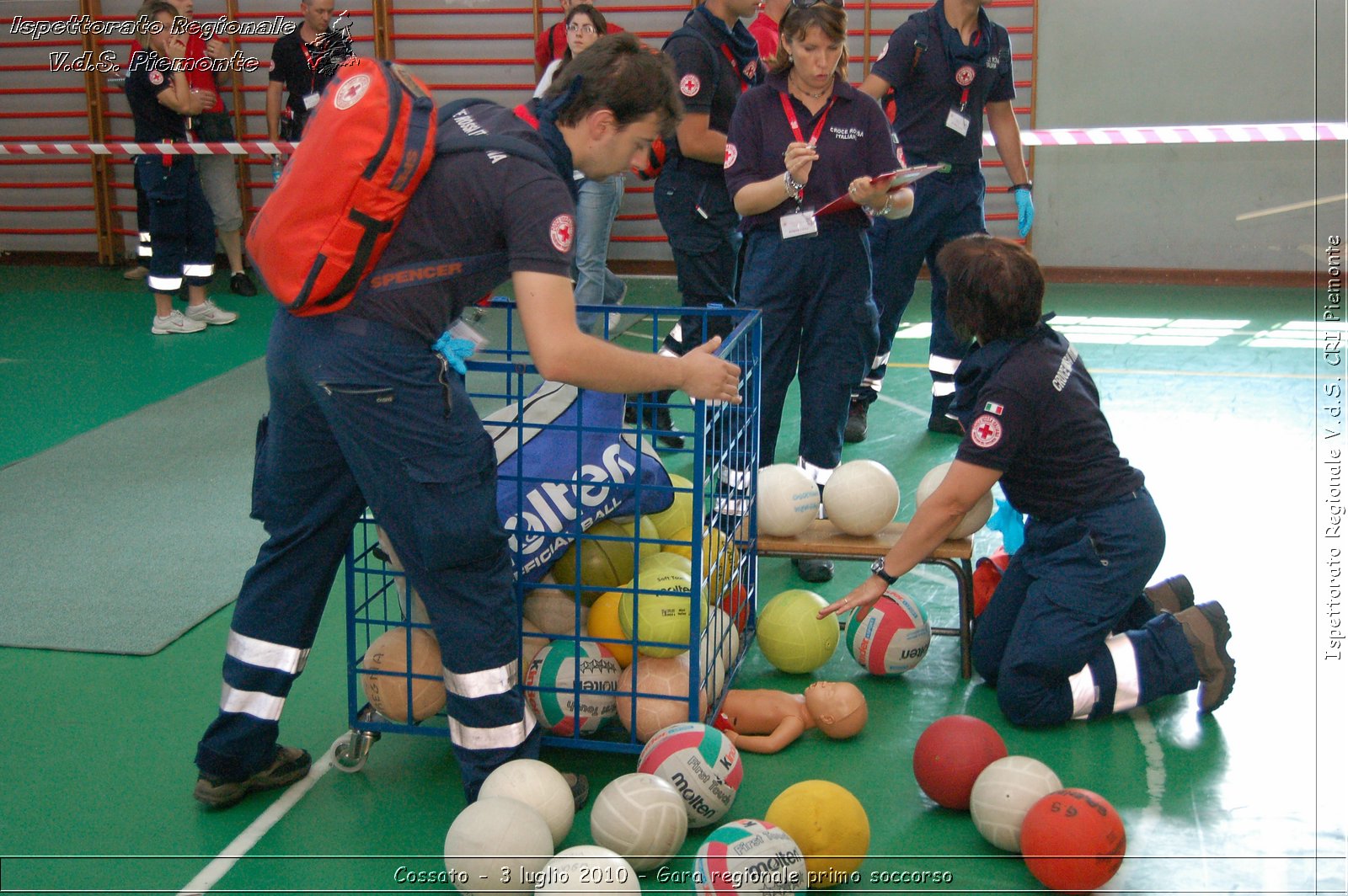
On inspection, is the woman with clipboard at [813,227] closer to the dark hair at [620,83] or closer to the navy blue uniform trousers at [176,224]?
the dark hair at [620,83]

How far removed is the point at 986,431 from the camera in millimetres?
3182

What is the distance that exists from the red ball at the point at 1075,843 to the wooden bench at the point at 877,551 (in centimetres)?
97

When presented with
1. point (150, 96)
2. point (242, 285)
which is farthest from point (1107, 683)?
point (242, 285)

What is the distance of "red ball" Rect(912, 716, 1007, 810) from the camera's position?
2.85m

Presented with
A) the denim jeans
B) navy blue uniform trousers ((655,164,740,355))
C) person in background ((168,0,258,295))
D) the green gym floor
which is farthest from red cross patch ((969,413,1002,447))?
person in background ((168,0,258,295))

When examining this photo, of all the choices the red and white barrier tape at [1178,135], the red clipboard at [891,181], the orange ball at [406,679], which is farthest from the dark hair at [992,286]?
the red and white barrier tape at [1178,135]

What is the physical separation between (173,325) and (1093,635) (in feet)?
22.0

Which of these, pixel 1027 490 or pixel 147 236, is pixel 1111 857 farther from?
pixel 147 236

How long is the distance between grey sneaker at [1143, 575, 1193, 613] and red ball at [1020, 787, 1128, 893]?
1233mm

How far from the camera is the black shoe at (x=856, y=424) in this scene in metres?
5.80

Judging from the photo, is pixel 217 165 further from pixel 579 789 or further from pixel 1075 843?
pixel 1075 843

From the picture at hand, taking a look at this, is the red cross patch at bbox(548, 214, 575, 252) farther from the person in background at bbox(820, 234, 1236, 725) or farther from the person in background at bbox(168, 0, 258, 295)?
the person in background at bbox(168, 0, 258, 295)

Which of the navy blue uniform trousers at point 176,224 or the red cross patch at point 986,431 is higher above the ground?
the navy blue uniform trousers at point 176,224

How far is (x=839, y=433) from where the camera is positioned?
4.58 meters
